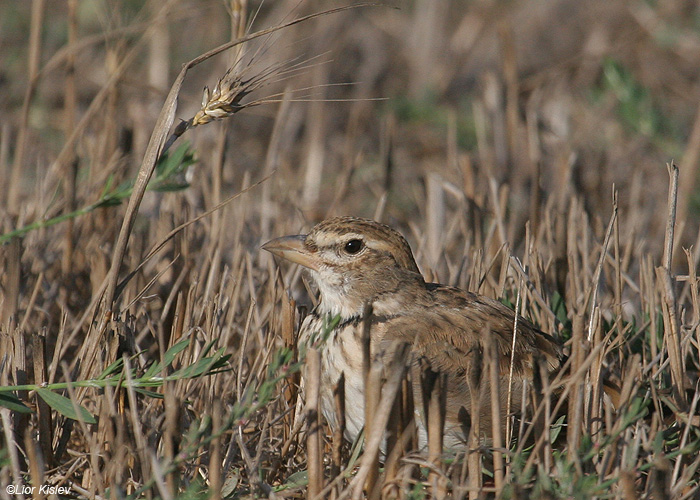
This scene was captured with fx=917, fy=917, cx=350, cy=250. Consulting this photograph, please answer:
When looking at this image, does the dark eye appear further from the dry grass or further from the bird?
the dry grass

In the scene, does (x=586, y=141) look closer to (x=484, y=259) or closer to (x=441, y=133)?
(x=441, y=133)

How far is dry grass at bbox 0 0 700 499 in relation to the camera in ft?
10.5

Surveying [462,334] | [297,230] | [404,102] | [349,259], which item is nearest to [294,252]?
[349,259]

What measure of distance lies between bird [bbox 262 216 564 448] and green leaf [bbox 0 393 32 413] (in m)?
1.12

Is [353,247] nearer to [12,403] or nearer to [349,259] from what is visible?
[349,259]

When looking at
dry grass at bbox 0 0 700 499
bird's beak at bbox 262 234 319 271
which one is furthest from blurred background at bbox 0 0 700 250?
bird's beak at bbox 262 234 319 271

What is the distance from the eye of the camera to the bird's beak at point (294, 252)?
13.2 ft

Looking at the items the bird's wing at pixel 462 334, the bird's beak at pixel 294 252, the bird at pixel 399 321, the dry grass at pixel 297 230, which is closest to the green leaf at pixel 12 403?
the dry grass at pixel 297 230

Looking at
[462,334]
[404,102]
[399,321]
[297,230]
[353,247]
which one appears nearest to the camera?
[462,334]

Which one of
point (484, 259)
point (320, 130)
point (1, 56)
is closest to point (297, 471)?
point (484, 259)

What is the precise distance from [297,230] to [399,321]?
1792 mm

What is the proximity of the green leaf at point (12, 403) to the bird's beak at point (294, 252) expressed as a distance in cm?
123

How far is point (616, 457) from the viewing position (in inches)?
129

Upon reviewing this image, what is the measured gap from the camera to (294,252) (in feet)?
13.3
